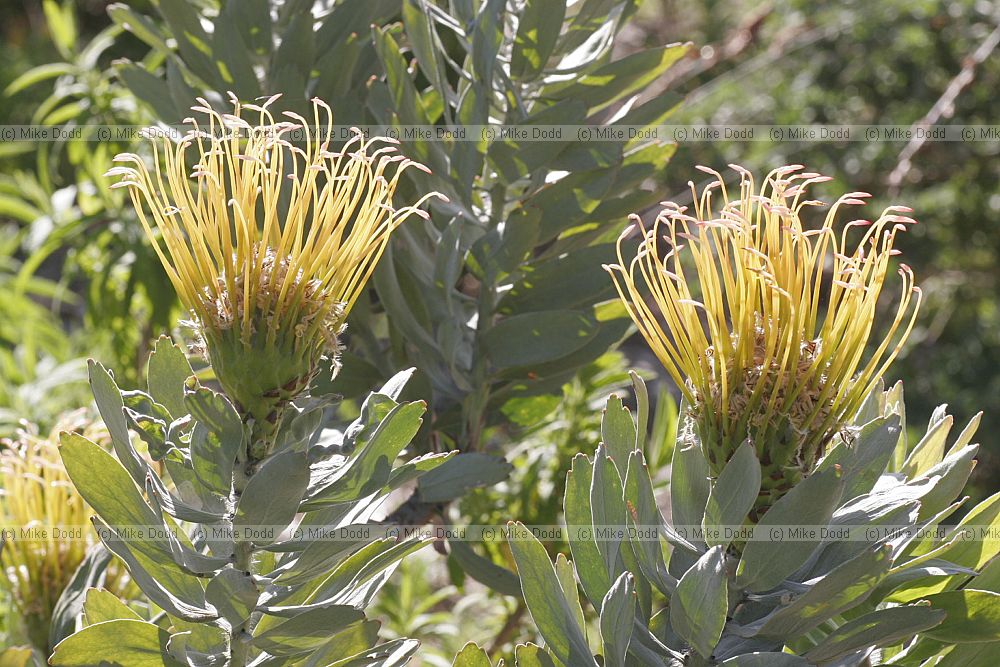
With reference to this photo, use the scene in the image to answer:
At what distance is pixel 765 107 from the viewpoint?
1.73 m

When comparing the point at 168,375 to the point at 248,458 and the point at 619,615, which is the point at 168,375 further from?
the point at 619,615

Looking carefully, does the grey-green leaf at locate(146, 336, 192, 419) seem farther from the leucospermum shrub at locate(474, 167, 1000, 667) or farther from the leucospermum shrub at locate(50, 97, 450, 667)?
the leucospermum shrub at locate(474, 167, 1000, 667)

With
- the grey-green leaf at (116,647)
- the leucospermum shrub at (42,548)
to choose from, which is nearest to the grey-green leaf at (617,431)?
the grey-green leaf at (116,647)

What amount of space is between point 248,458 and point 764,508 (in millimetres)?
227

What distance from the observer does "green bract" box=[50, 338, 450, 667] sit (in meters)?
0.39

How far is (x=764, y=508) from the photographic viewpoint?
1.38 feet

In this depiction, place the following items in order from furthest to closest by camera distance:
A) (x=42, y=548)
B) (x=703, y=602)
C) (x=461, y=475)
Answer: (x=42, y=548) → (x=461, y=475) → (x=703, y=602)

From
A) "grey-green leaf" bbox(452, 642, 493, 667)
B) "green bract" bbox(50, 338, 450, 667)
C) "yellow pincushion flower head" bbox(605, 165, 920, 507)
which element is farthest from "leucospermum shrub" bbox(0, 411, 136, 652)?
"yellow pincushion flower head" bbox(605, 165, 920, 507)

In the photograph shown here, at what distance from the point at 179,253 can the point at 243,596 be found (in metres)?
0.15

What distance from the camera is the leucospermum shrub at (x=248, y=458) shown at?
15.7 inches

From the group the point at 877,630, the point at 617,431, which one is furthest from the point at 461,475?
the point at 877,630

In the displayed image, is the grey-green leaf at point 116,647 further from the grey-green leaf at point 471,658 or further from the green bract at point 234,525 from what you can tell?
the grey-green leaf at point 471,658

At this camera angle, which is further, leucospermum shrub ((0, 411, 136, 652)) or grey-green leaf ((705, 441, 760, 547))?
leucospermum shrub ((0, 411, 136, 652))

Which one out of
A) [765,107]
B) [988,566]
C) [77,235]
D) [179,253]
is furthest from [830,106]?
[179,253]
